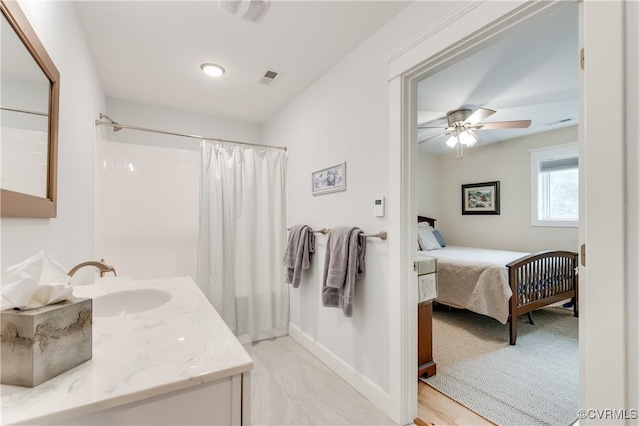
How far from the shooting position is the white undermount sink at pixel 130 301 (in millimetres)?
1269

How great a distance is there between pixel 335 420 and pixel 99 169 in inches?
97.0

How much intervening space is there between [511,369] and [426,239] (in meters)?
2.30

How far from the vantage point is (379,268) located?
70.2 inches

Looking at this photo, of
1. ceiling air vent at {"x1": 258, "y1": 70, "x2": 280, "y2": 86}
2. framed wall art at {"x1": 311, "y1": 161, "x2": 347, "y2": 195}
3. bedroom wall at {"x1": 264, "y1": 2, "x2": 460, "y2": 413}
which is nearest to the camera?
bedroom wall at {"x1": 264, "y1": 2, "x2": 460, "y2": 413}

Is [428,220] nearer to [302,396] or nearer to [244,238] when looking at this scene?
[244,238]

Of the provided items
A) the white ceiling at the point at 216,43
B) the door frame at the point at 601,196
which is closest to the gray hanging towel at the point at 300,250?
the white ceiling at the point at 216,43

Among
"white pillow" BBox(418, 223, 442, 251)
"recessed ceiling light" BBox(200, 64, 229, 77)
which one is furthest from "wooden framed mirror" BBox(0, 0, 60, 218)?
"white pillow" BBox(418, 223, 442, 251)

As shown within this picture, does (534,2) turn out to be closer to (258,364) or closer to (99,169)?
(258,364)

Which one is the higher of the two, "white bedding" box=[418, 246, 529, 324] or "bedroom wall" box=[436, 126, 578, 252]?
"bedroom wall" box=[436, 126, 578, 252]

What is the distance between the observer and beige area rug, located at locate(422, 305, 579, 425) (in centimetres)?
176

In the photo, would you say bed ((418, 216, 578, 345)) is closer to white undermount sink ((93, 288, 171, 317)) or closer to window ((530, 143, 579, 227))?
window ((530, 143, 579, 227))

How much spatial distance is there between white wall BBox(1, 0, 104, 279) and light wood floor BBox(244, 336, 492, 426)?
1388mm

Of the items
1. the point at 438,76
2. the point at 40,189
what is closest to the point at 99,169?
the point at 40,189

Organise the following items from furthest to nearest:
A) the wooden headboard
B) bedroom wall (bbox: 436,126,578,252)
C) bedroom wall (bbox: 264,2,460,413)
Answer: the wooden headboard < bedroom wall (bbox: 436,126,578,252) < bedroom wall (bbox: 264,2,460,413)
